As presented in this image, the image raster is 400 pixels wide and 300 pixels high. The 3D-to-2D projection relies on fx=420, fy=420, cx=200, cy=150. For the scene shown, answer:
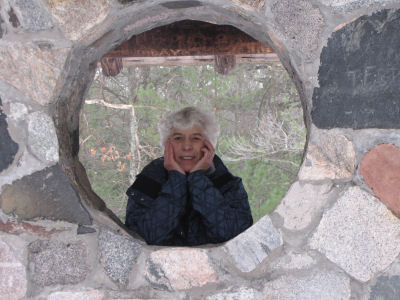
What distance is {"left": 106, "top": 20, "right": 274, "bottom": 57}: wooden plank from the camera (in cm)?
318

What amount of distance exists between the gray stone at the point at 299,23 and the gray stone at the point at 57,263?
1263mm

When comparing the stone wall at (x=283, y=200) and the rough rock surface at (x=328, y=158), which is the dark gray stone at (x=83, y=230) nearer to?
the stone wall at (x=283, y=200)

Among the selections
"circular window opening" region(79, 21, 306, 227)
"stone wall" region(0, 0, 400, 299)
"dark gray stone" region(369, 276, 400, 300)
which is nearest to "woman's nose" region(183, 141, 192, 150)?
"stone wall" region(0, 0, 400, 299)

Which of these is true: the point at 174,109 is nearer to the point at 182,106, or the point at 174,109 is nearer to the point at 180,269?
the point at 182,106

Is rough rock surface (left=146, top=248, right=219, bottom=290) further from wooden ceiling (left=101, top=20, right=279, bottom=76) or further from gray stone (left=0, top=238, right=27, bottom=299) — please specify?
wooden ceiling (left=101, top=20, right=279, bottom=76)

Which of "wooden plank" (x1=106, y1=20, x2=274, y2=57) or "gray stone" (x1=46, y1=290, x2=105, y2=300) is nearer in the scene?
"gray stone" (x1=46, y1=290, x2=105, y2=300)

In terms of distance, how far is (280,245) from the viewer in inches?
69.2

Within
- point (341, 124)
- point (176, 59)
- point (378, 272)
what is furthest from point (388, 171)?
point (176, 59)

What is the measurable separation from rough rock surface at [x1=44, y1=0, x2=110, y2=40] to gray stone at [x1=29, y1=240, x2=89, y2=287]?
897 mm

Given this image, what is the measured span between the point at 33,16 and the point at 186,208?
4.62ft

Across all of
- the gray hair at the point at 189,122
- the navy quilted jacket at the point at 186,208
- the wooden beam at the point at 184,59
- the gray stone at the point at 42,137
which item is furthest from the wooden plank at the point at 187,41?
the gray stone at the point at 42,137

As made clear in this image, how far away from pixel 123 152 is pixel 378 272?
679 centimetres

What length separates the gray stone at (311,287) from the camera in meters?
1.73

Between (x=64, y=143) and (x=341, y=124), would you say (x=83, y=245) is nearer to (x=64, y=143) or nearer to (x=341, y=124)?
(x=64, y=143)
